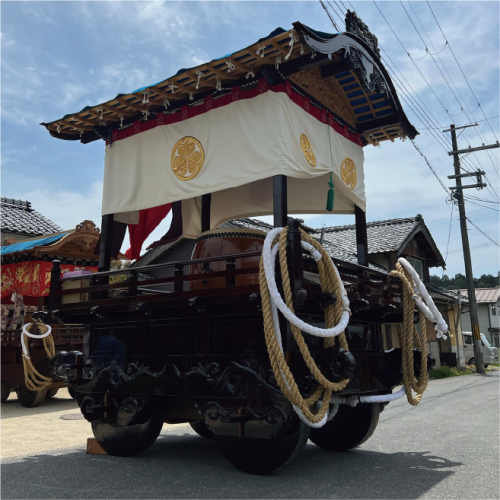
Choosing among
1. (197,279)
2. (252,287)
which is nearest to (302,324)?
(252,287)

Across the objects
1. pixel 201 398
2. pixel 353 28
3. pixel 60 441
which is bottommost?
pixel 60 441

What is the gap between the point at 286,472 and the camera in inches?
183

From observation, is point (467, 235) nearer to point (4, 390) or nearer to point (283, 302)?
point (4, 390)

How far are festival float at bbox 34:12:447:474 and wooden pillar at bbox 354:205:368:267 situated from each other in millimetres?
22

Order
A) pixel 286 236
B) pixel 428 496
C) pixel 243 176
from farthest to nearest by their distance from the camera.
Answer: pixel 243 176, pixel 286 236, pixel 428 496

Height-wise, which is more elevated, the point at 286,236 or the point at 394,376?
the point at 286,236

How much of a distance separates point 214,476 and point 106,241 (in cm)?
334

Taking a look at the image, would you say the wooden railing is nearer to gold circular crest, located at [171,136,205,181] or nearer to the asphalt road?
gold circular crest, located at [171,136,205,181]

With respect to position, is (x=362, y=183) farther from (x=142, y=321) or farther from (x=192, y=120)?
(x=142, y=321)

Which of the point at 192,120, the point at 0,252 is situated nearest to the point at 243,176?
the point at 192,120

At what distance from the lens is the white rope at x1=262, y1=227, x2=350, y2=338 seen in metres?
3.86

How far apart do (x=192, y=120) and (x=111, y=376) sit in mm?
3194

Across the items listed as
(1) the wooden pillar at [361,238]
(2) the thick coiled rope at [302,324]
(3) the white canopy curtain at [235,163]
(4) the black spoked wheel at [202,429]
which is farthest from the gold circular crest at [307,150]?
(4) the black spoked wheel at [202,429]

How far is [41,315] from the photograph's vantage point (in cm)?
602
